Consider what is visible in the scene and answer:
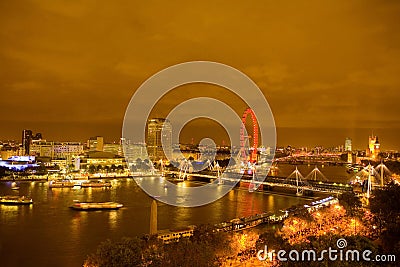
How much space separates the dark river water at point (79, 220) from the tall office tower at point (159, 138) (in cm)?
2156

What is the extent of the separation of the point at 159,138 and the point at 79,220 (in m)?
28.4

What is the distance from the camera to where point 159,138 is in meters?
36.0

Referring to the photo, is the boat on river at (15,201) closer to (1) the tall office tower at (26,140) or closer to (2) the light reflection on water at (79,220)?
(2) the light reflection on water at (79,220)

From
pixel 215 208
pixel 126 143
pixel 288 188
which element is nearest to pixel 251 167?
pixel 288 188

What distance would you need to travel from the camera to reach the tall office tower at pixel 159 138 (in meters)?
33.7

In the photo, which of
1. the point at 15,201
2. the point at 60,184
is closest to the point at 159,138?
the point at 60,184

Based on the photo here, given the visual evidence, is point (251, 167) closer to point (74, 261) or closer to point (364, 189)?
point (364, 189)

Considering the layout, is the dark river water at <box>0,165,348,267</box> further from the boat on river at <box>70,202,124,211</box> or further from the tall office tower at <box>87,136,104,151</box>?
the tall office tower at <box>87,136,104,151</box>

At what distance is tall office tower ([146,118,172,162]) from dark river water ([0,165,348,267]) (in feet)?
70.7

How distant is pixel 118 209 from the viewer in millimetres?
8961

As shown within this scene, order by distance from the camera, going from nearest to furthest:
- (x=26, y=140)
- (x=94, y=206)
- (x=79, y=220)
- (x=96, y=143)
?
(x=79, y=220), (x=94, y=206), (x=26, y=140), (x=96, y=143)

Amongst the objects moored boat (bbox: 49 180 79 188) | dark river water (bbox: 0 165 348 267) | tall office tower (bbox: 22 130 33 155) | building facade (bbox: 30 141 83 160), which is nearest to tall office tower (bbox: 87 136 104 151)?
building facade (bbox: 30 141 83 160)

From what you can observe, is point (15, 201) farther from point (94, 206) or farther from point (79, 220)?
point (79, 220)

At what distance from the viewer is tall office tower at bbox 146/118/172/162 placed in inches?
1327
